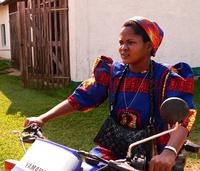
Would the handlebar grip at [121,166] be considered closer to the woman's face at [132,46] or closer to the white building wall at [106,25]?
the woman's face at [132,46]

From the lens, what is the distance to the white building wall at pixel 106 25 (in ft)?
24.9

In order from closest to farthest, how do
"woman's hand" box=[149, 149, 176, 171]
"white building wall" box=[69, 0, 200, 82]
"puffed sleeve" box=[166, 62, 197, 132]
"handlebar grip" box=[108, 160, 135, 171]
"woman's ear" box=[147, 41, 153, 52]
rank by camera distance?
1. "handlebar grip" box=[108, 160, 135, 171]
2. "woman's hand" box=[149, 149, 176, 171]
3. "puffed sleeve" box=[166, 62, 197, 132]
4. "woman's ear" box=[147, 41, 153, 52]
5. "white building wall" box=[69, 0, 200, 82]

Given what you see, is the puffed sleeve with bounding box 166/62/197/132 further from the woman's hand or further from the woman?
the woman's hand

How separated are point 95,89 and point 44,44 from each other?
6.08m

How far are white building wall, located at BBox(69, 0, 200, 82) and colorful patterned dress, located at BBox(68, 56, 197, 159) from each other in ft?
17.4

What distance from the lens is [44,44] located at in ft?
26.9

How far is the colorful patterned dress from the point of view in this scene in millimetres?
2055

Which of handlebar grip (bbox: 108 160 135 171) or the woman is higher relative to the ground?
the woman

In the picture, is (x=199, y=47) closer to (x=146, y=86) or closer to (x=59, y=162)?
(x=146, y=86)

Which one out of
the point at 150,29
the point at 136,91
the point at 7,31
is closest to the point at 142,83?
the point at 136,91

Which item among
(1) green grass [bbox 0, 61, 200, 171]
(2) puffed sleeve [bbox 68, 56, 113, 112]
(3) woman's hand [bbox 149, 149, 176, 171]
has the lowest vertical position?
(1) green grass [bbox 0, 61, 200, 171]

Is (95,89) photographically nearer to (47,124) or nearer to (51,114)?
(51,114)

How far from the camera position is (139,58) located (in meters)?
2.17

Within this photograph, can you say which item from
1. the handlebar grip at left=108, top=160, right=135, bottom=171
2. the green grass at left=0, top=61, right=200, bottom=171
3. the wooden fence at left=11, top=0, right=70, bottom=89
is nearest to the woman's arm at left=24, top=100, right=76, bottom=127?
the handlebar grip at left=108, top=160, right=135, bottom=171
